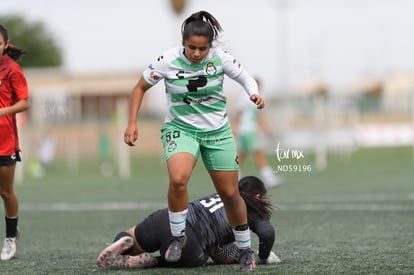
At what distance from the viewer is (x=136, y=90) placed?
646 centimetres

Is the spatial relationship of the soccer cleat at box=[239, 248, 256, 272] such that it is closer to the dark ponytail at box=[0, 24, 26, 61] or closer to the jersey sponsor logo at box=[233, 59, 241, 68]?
the jersey sponsor logo at box=[233, 59, 241, 68]

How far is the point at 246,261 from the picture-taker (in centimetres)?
626

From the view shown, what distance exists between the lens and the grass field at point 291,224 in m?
6.49

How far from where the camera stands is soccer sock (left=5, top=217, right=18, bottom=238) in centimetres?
747

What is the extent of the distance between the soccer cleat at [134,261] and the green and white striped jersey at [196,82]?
109cm

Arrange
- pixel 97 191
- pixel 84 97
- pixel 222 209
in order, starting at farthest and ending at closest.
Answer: pixel 84 97 → pixel 97 191 → pixel 222 209

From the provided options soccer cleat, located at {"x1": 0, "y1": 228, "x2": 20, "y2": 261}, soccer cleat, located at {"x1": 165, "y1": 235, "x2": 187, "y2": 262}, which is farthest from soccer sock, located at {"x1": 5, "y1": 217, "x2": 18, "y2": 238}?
soccer cleat, located at {"x1": 165, "y1": 235, "x2": 187, "y2": 262}

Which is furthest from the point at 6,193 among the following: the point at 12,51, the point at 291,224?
the point at 291,224

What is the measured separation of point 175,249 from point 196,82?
126 cm

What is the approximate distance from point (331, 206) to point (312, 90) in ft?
197

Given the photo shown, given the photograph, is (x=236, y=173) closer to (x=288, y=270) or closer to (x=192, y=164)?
(x=192, y=164)

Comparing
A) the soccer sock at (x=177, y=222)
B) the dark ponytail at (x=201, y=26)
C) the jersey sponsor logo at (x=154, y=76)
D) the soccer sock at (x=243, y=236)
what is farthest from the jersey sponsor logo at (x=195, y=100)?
the soccer sock at (x=243, y=236)

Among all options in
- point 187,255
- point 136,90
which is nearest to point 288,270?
point 187,255

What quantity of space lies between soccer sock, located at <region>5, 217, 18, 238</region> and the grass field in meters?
0.22
